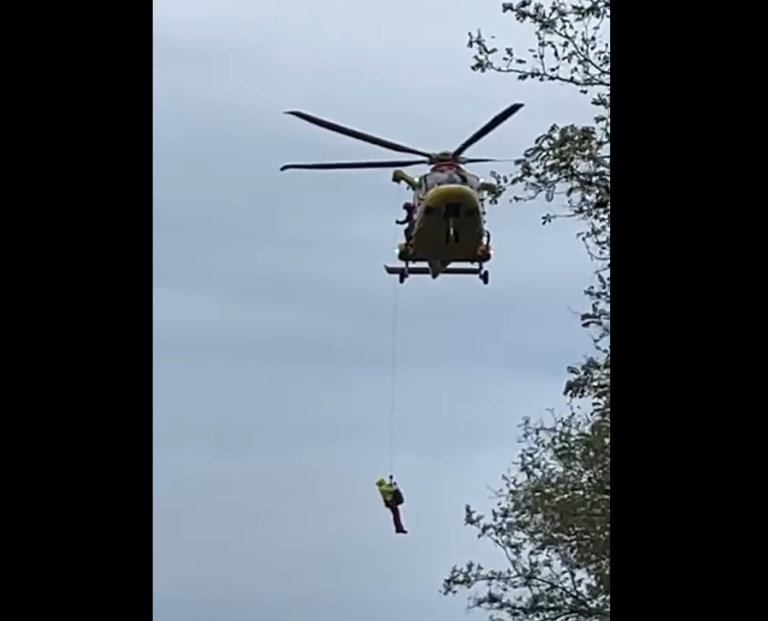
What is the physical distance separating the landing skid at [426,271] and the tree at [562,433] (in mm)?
162

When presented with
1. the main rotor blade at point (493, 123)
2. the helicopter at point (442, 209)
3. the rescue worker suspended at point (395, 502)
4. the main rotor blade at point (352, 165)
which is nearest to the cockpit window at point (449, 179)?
the helicopter at point (442, 209)

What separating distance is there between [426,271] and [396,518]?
48cm

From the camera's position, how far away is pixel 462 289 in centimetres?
195

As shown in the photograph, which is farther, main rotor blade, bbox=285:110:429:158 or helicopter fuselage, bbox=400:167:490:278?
helicopter fuselage, bbox=400:167:490:278

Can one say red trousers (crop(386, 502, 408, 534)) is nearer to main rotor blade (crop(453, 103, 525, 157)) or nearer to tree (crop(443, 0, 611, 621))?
tree (crop(443, 0, 611, 621))

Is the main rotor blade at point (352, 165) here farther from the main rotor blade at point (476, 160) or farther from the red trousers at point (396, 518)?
the red trousers at point (396, 518)

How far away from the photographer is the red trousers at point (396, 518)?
1.70 m

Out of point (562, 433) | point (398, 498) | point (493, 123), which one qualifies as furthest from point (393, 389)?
point (493, 123)

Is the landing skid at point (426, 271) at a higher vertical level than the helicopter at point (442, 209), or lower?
lower

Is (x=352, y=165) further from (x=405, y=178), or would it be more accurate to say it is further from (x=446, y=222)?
(x=446, y=222)

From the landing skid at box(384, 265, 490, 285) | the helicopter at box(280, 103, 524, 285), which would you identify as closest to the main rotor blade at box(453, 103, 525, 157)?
the helicopter at box(280, 103, 524, 285)

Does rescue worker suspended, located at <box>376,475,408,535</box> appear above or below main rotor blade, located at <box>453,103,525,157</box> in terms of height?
below

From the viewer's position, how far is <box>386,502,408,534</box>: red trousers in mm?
1697
